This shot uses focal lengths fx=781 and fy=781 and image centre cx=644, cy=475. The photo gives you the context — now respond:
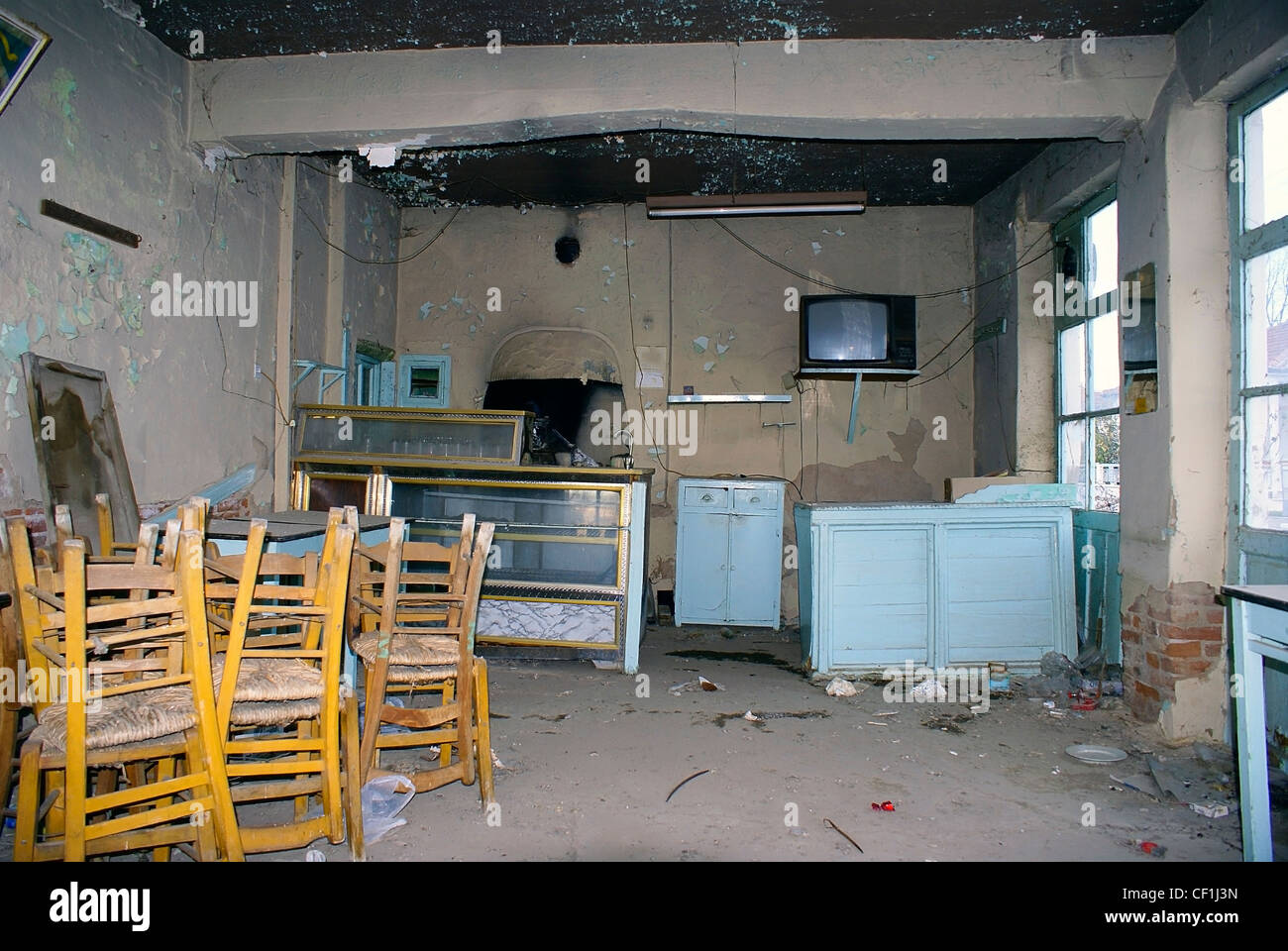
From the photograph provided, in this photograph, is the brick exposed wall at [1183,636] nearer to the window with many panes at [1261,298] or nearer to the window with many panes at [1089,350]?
the window with many panes at [1261,298]

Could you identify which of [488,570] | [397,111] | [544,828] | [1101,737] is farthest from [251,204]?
[1101,737]

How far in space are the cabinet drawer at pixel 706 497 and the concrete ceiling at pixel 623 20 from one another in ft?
9.92

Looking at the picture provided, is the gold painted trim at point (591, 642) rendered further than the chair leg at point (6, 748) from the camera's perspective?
Yes

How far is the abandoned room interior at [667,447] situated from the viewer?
7.86ft

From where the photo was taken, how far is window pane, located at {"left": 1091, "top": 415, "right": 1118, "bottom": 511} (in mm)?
4559

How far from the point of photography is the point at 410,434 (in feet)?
16.3

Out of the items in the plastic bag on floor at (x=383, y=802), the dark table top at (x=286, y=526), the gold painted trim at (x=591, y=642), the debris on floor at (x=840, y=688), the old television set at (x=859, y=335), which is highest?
the old television set at (x=859, y=335)

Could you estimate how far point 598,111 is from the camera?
3.93 meters

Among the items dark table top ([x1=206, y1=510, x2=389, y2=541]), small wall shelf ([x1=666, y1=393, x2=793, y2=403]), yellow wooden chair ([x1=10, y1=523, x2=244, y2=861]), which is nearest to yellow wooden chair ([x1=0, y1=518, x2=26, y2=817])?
yellow wooden chair ([x1=10, y1=523, x2=244, y2=861])

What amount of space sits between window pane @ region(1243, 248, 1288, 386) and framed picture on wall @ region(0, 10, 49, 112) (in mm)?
5073

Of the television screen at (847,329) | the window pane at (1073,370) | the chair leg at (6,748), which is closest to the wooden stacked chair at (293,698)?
the chair leg at (6,748)

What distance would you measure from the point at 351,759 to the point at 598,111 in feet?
10.5

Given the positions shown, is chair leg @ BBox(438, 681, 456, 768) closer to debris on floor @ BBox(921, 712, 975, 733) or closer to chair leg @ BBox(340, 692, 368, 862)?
chair leg @ BBox(340, 692, 368, 862)

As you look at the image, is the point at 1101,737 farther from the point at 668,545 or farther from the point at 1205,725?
the point at 668,545
